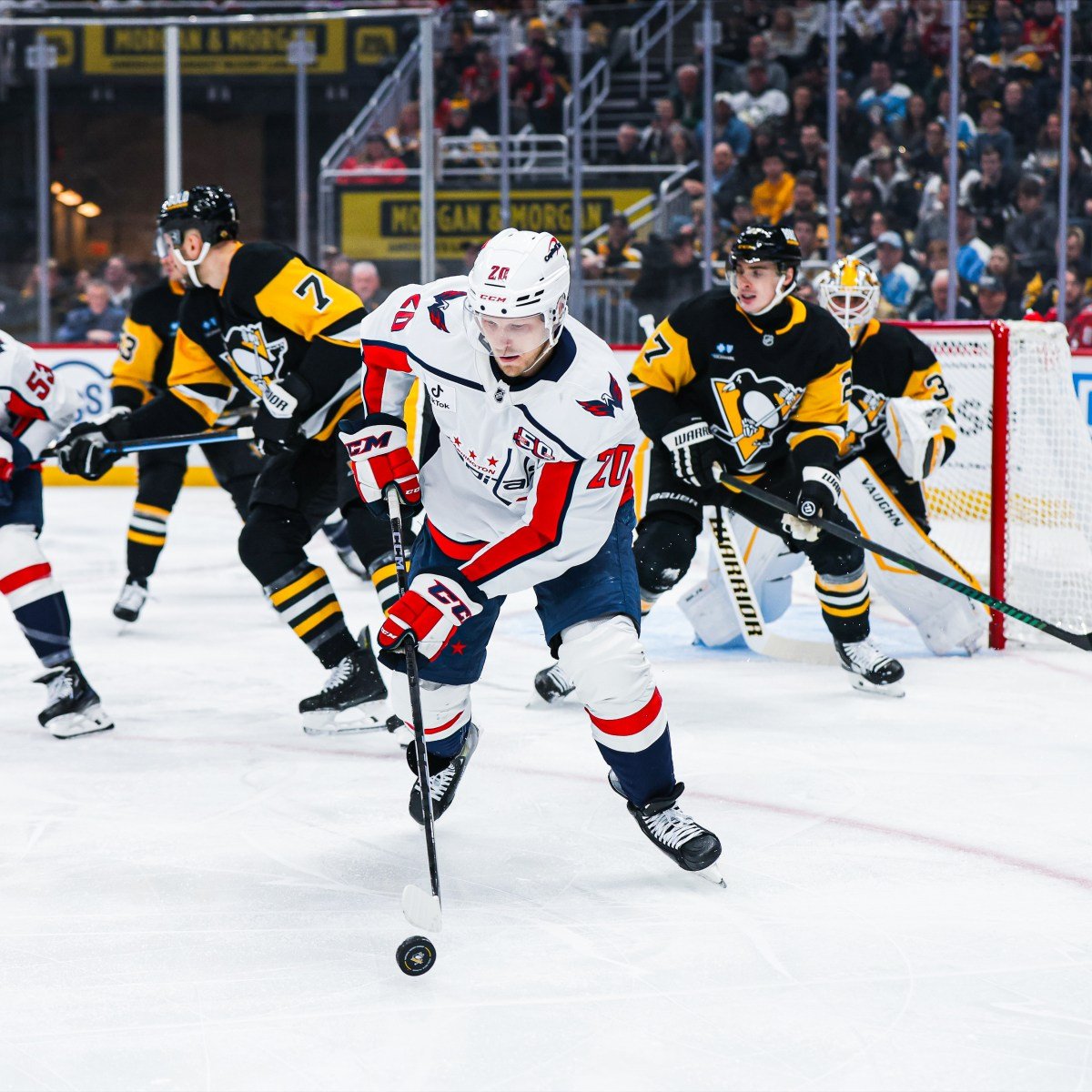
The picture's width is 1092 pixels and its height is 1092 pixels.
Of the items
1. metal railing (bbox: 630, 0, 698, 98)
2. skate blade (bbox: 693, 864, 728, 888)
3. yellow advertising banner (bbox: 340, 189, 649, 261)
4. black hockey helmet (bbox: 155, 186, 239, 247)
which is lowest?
skate blade (bbox: 693, 864, 728, 888)

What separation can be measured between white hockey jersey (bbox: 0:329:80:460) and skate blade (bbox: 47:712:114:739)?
1.69 ft

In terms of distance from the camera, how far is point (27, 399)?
9.21 feet

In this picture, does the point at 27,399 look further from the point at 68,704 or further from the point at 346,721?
the point at 346,721

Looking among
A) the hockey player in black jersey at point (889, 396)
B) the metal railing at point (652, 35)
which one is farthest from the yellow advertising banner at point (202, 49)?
the hockey player in black jersey at point (889, 396)

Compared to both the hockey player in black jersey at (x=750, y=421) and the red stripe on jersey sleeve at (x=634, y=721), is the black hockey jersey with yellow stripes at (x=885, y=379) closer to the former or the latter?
the hockey player in black jersey at (x=750, y=421)

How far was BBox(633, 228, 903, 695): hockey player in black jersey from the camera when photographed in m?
3.20

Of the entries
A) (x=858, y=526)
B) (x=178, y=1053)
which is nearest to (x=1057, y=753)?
(x=858, y=526)

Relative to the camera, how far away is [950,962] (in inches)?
74.7

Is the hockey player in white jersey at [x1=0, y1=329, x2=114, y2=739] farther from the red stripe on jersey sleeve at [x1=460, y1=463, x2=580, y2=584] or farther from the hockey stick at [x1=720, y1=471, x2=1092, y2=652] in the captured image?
the hockey stick at [x1=720, y1=471, x2=1092, y2=652]

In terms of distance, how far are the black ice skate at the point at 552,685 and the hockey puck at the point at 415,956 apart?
141 centimetres

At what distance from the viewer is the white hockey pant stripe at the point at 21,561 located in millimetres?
2820

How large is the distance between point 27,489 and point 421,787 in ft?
3.96

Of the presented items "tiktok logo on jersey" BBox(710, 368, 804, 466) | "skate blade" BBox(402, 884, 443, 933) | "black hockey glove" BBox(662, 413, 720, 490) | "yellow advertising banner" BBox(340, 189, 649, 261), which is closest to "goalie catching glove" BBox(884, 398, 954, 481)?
"tiktok logo on jersey" BBox(710, 368, 804, 466)

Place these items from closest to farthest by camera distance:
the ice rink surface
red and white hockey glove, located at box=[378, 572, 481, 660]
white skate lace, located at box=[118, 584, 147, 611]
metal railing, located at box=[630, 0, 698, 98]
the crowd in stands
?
the ice rink surface
red and white hockey glove, located at box=[378, 572, 481, 660]
white skate lace, located at box=[118, 584, 147, 611]
the crowd in stands
metal railing, located at box=[630, 0, 698, 98]
